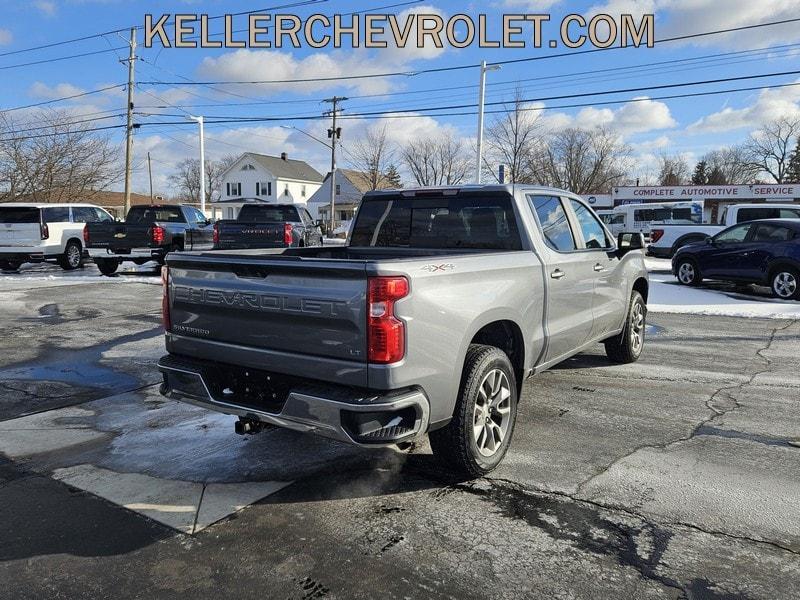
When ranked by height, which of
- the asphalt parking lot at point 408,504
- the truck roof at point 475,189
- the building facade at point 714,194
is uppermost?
the building facade at point 714,194

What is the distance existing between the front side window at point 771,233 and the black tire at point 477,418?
35.8 feet

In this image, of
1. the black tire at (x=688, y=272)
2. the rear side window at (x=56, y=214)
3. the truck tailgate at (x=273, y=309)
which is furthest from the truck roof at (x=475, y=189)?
the rear side window at (x=56, y=214)

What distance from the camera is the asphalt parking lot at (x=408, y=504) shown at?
272cm

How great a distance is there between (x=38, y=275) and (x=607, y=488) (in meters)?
16.4

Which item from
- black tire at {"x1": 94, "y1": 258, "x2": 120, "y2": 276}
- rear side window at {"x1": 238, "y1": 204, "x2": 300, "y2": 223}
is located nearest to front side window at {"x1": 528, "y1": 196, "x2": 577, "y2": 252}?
rear side window at {"x1": 238, "y1": 204, "x2": 300, "y2": 223}

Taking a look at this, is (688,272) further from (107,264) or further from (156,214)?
(107,264)

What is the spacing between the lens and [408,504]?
343 centimetres

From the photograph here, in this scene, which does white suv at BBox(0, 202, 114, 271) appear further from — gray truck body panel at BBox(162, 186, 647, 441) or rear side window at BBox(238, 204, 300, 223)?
gray truck body panel at BBox(162, 186, 647, 441)

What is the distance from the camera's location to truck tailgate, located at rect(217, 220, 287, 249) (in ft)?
A: 45.5

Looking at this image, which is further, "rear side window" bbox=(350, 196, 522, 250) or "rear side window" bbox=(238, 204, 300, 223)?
"rear side window" bbox=(238, 204, 300, 223)

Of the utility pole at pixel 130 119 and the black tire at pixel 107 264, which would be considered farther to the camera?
the utility pole at pixel 130 119

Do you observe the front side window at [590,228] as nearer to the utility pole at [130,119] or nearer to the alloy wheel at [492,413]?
the alloy wheel at [492,413]

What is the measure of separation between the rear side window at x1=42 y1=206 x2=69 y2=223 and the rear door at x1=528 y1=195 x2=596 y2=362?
15554mm

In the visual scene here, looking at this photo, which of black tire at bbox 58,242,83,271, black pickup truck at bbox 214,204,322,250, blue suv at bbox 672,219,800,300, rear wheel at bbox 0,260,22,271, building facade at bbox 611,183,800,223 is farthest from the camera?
building facade at bbox 611,183,800,223
